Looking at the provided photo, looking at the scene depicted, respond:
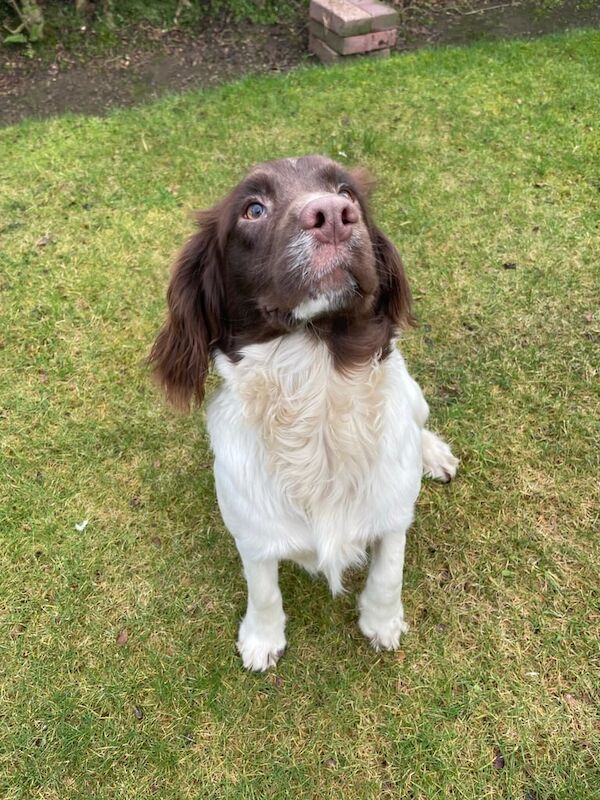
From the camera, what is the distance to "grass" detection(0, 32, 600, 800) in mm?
2291

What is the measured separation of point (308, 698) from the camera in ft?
7.88

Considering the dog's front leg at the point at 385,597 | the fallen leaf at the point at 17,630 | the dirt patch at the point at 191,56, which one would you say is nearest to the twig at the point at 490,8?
the dirt patch at the point at 191,56

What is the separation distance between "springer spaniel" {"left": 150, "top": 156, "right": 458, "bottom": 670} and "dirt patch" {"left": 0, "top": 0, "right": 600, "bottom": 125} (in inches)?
170

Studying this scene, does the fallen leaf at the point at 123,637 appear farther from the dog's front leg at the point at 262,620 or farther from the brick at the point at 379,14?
the brick at the point at 379,14

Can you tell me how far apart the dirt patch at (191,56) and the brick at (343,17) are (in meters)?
0.45

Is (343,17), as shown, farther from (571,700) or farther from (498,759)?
(498,759)

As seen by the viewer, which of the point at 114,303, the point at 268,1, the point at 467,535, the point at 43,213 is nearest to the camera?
the point at 467,535

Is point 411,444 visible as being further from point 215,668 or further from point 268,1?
point 268,1

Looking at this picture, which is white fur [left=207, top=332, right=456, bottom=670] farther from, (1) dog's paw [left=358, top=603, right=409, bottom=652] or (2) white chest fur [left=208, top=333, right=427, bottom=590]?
(1) dog's paw [left=358, top=603, right=409, bottom=652]

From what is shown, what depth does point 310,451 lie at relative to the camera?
6.57 feet

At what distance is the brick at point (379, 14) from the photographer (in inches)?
215

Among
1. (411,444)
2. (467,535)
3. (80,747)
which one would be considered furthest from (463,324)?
(80,747)

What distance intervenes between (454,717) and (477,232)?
9.24ft

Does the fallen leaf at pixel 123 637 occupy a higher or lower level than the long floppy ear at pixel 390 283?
lower
